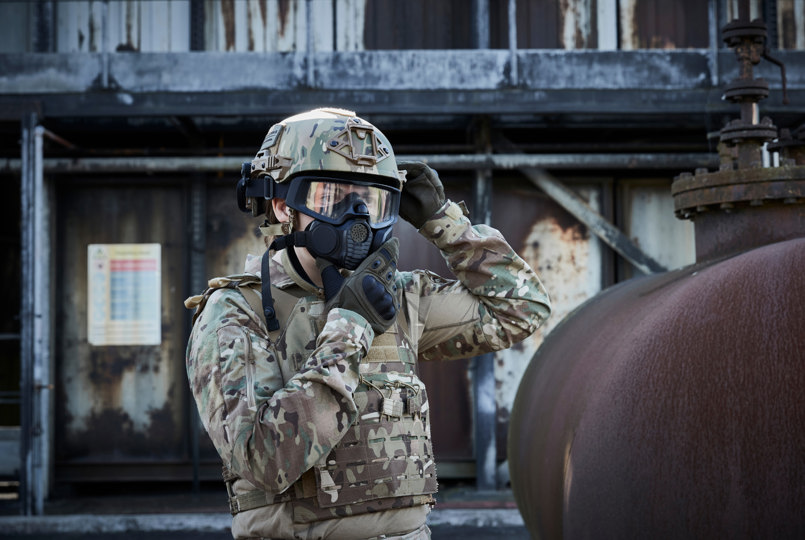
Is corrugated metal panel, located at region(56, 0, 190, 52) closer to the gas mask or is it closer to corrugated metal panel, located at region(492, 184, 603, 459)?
corrugated metal panel, located at region(492, 184, 603, 459)

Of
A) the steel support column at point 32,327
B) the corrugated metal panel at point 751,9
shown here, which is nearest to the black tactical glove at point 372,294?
the steel support column at point 32,327

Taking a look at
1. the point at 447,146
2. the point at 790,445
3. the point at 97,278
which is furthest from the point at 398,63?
the point at 790,445

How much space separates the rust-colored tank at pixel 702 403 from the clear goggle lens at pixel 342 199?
840mm

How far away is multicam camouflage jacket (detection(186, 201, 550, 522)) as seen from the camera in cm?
202

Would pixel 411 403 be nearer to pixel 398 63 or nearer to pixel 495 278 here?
pixel 495 278

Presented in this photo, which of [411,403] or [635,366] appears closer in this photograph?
[411,403]

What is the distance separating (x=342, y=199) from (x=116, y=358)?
18.8 feet

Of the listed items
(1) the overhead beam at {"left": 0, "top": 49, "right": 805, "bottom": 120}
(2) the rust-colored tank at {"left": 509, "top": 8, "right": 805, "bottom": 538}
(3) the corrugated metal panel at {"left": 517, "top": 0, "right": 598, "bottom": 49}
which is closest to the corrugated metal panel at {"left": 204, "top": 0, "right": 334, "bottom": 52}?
(1) the overhead beam at {"left": 0, "top": 49, "right": 805, "bottom": 120}

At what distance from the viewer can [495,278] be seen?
2520mm

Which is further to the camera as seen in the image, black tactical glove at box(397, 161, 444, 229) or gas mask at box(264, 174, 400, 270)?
black tactical glove at box(397, 161, 444, 229)

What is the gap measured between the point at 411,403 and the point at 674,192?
1.72 meters

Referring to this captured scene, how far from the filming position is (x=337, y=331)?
209 centimetres

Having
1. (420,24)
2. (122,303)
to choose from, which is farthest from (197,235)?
(420,24)

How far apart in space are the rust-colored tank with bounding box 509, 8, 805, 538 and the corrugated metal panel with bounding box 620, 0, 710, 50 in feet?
15.2
